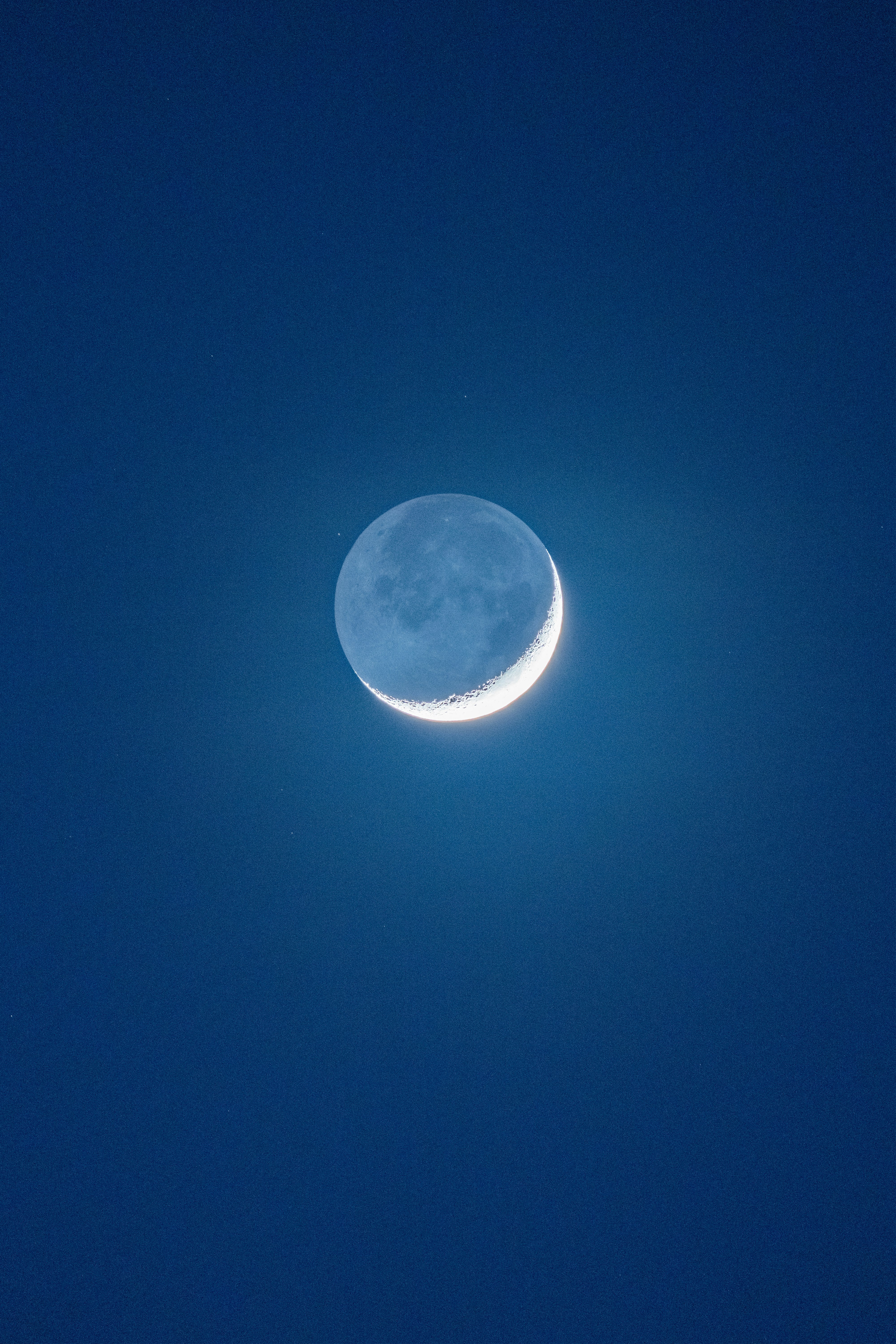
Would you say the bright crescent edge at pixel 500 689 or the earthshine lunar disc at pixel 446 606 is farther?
the bright crescent edge at pixel 500 689

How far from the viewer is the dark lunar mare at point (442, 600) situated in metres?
4.61

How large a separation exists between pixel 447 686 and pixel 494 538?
1179mm

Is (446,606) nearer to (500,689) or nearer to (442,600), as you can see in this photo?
(442,600)

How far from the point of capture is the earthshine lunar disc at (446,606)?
15.1 ft

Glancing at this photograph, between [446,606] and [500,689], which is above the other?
[446,606]

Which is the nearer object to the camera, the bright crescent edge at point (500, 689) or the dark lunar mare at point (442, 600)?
the dark lunar mare at point (442, 600)

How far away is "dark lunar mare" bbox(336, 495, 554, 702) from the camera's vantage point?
4.61 m

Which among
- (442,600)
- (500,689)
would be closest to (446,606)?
(442,600)

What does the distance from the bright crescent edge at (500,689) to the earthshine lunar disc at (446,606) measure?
1cm

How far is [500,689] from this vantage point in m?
4.84

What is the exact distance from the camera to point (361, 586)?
4820mm

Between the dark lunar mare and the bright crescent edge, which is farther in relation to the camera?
the bright crescent edge

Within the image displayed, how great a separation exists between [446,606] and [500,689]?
30.4 inches

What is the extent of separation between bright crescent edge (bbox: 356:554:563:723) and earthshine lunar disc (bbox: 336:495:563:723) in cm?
1
